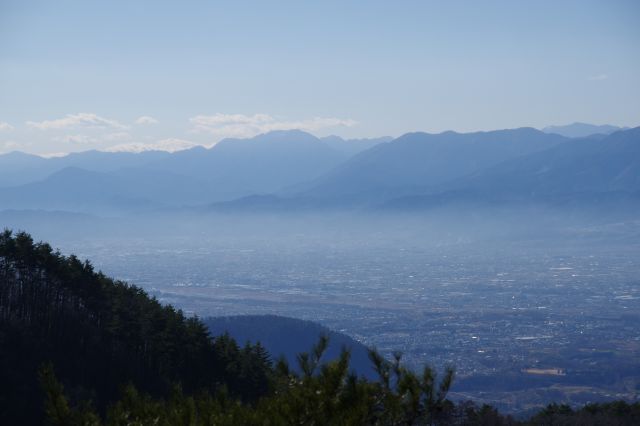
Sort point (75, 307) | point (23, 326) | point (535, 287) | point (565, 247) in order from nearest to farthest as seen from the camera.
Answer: point (23, 326) → point (75, 307) → point (535, 287) → point (565, 247)

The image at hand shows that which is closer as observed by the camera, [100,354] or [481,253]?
[100,354]

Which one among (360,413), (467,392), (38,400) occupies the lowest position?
(467,392)

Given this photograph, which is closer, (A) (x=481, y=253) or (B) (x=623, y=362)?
(B) (x=623, y=362)

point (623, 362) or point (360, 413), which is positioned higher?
point (360, 413)

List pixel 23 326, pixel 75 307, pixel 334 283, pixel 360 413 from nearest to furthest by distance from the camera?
pixel 360 413
pixel 23 326
pixel 75 307
pixel 334 283

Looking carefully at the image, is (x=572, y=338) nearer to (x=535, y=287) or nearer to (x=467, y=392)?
Result: (x=467, y=392)

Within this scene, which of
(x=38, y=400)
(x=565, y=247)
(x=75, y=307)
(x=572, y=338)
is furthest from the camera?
(x=565, y=247)

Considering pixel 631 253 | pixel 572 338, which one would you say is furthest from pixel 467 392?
pixel 631 253

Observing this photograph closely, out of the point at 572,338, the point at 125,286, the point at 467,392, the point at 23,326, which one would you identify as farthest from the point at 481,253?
the point at 23,326

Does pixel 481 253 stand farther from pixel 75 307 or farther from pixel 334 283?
pixel 75 307
